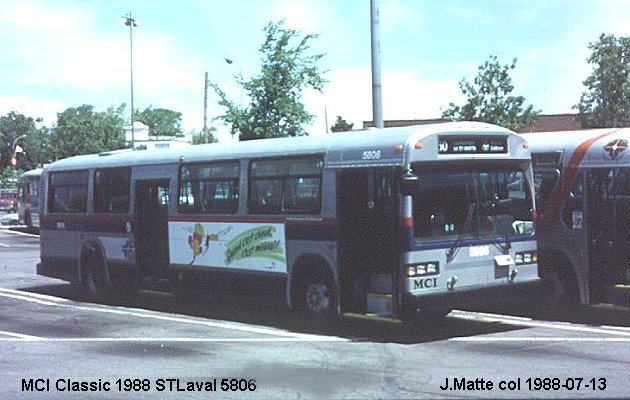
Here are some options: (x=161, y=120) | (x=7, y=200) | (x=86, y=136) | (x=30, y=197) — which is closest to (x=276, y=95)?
(x=30, y=197)

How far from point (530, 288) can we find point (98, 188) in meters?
9.58

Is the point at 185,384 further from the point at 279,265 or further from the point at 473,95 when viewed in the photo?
the point at 473,95

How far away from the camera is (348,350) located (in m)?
11.4

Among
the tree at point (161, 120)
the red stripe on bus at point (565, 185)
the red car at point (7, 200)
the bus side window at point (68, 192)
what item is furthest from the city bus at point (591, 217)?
the tree at point (161, 120)

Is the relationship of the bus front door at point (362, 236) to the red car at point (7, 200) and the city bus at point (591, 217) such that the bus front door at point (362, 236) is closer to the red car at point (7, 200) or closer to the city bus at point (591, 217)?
the city bus at point (591, 217)

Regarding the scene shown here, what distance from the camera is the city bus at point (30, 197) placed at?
45.5 m

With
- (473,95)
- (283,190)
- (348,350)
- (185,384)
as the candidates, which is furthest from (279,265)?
(473,95)

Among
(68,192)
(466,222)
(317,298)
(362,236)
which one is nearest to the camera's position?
(466,222)

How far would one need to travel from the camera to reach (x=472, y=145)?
492 inches

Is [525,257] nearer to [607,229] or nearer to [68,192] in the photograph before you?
[607,229]

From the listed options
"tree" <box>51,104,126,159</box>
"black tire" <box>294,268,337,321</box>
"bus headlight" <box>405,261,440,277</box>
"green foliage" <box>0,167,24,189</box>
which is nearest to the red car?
"tree" <box>51,104,126,159</box>

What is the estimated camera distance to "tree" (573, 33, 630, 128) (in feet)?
186

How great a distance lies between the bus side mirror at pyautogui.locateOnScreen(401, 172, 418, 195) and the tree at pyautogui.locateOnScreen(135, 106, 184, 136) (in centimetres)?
15964

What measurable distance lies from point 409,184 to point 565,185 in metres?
3.66
